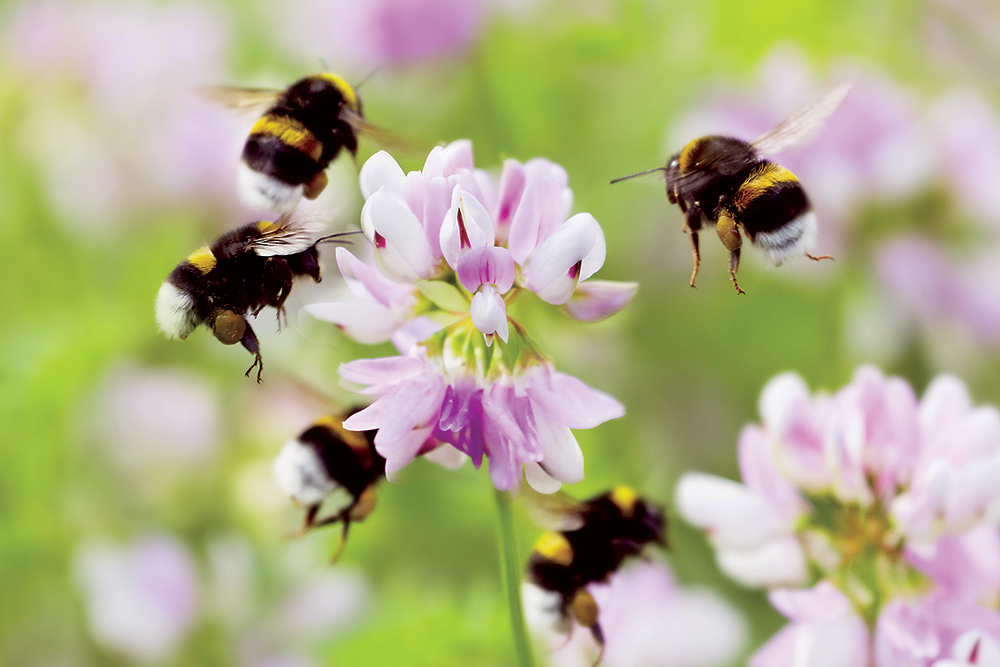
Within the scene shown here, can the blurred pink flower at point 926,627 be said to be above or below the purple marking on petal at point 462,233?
below

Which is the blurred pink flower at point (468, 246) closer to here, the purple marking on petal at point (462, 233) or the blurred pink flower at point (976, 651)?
the purple marking on petal at point (462, 233)

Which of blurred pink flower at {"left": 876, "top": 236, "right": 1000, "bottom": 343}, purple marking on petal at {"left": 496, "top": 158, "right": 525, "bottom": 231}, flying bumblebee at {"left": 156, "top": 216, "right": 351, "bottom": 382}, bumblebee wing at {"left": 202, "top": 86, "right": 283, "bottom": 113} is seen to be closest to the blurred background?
blurred pink flower at {"left": 876, "top": 236, "right": 1000, "bottom": 343}

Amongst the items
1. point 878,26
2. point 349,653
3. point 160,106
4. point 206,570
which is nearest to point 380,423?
point 349,653

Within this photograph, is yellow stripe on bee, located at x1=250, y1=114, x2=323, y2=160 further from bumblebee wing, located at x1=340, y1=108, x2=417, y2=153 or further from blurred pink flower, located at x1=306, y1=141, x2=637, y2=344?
blurred pink flower, located at x1=306, y1=141, x2=637, y2=344

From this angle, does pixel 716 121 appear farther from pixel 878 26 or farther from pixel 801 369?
pixel 878 26

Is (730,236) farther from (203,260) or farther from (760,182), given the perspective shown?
(203,260)

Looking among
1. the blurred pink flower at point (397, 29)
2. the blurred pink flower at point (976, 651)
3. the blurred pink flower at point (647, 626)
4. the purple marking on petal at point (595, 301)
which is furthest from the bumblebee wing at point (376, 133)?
the blurred pink flower at point (397, 29)
